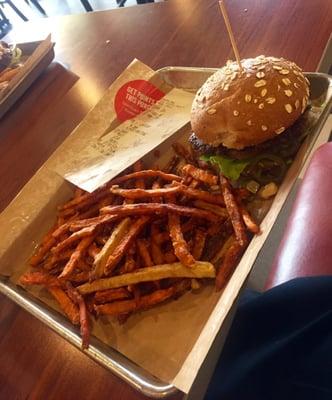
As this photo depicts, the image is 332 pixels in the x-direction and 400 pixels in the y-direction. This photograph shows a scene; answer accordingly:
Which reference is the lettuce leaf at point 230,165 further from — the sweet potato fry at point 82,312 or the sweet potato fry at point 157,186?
the sweet potato fry at point 82,312

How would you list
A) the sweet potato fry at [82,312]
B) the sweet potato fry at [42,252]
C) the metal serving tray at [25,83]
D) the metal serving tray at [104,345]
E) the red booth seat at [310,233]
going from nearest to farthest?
1. the metal serving tray at [104,345]
2. the sweet potato fry at [82,312]
3. the red booth seat at [310,233]
4. the sweet potato fry at [42,252]
5. the metal serving tray at [25,83]

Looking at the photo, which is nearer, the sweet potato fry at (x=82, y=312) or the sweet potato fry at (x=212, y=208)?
the sweet potato fry at (x=82, y=312)

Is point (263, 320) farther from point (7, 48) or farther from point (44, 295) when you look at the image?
point (7, 48)

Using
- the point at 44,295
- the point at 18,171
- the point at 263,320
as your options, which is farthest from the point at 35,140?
the point at 263,320

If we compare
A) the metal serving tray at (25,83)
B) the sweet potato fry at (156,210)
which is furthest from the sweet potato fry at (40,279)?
the metal serving tray at (25,83)

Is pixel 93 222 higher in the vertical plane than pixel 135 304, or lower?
higher

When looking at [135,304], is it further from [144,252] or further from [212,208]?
[212,208]

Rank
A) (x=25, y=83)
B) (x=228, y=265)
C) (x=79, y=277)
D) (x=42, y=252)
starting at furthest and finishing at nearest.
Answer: (x=25, y=83)
(x=42, y=252)
(x=79, y=277)
(x=228, y=265)

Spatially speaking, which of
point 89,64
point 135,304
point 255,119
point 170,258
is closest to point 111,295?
point 135,304

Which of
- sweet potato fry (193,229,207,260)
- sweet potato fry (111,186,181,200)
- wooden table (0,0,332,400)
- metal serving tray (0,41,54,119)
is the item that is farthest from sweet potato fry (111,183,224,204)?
metal serving tray (0,41,54,119)
